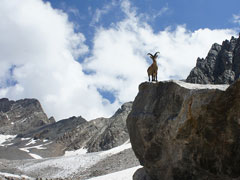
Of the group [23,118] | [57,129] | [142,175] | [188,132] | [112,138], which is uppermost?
[23,118]

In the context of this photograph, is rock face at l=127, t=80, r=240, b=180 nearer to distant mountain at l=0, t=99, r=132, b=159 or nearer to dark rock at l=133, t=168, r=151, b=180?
dark rock at l=133, t=168, r=151, b=180

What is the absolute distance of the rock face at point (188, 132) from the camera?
10539 millimetres

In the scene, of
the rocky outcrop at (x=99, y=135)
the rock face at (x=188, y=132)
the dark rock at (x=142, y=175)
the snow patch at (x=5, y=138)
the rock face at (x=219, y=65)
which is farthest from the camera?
the snow patch at (x=5, y=138)

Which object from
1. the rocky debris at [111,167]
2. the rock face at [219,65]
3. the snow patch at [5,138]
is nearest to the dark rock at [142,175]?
the rocky debris at [111,167]

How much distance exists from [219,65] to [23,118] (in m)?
148

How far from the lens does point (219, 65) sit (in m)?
63.5

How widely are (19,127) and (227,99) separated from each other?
16841 cm

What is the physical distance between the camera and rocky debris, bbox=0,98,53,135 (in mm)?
164125

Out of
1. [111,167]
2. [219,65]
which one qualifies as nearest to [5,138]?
[219,65]

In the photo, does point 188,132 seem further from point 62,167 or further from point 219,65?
point 219,65

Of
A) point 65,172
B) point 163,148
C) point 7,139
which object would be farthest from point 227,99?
point 7,139

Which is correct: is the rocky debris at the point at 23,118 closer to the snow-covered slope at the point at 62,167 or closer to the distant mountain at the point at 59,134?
the distant mountain at the point at 59,134

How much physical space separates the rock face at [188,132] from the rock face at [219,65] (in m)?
46.7

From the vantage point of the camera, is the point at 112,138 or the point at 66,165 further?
the point at 112,138
